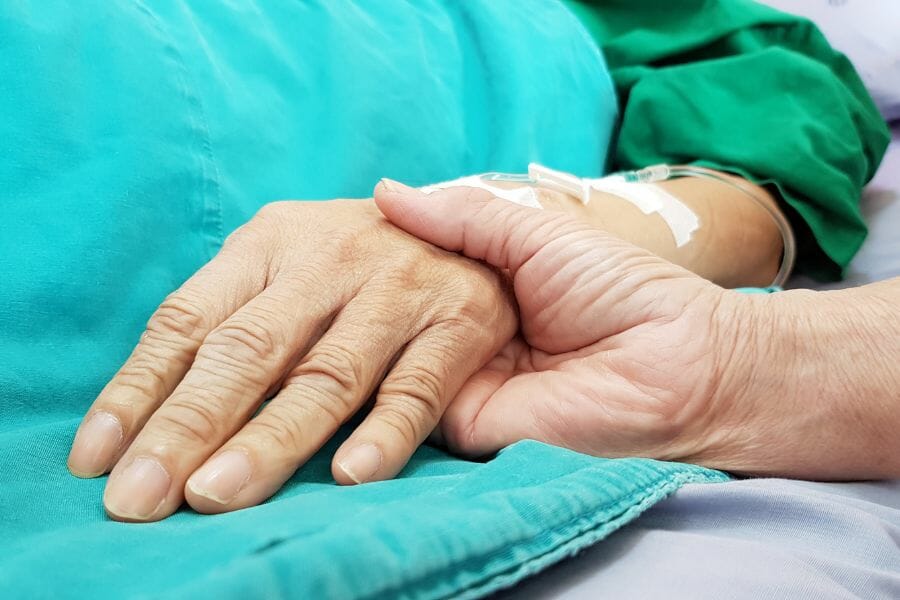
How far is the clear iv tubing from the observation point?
1032 mm

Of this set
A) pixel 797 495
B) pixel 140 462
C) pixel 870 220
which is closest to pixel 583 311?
pixel 797 495

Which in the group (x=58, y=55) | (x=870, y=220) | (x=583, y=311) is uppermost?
(x=58, y=55)

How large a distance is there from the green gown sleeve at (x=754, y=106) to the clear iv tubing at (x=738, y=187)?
0.07 ft

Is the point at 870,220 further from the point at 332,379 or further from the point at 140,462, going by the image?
the point at 140,462

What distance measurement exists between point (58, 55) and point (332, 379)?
34cm

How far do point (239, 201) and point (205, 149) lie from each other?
0.05 meters

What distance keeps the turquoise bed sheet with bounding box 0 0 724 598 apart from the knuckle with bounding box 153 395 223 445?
0.19 ft

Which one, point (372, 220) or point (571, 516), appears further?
point (372, 220)

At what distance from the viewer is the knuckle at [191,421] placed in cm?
47

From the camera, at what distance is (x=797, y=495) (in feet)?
1.56

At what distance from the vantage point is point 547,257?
0.61m

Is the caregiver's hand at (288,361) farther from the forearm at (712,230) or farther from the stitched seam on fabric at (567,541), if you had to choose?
the forearm at (712,230)

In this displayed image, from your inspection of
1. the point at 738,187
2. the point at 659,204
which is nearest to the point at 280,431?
the point at 659,204

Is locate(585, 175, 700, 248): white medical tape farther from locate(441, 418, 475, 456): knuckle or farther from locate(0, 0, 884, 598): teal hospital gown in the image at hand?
locate(441, 418, 475, 456): knuckle
